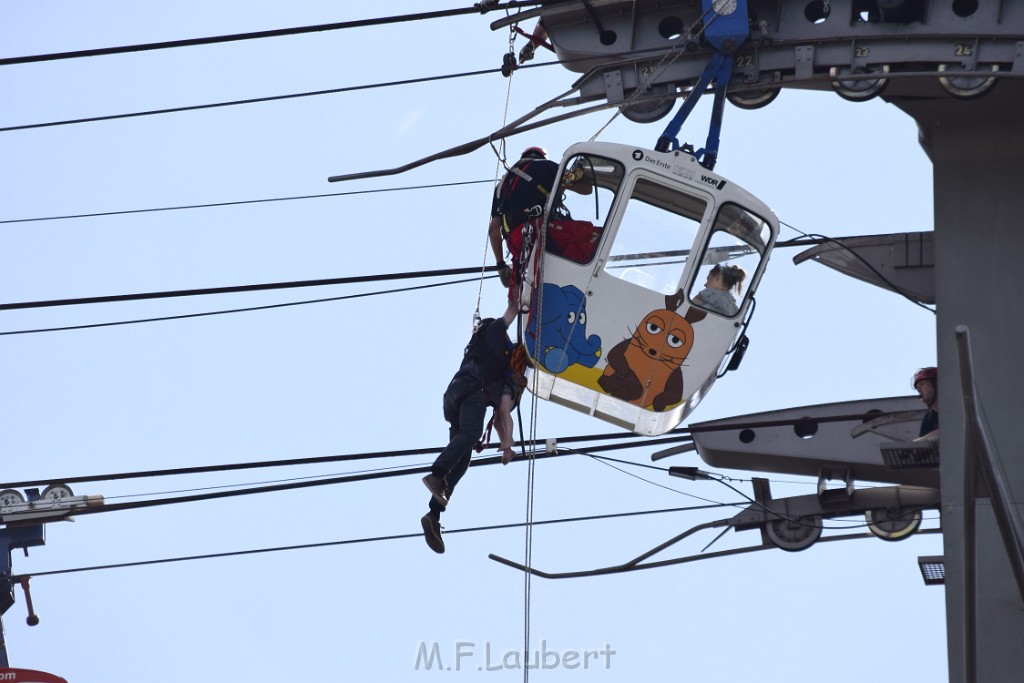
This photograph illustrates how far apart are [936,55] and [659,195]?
249 cm

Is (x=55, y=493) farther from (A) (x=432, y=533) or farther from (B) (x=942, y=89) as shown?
(B) (x=942, y=89)

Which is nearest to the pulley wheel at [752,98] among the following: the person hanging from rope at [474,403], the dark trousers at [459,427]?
the person hanging from rope at [474,403]

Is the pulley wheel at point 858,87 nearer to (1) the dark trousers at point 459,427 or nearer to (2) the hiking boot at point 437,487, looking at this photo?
(1) the dark trousers at point 459,427

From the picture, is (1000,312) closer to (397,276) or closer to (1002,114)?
(1002,114)

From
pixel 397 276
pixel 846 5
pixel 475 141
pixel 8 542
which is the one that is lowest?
pixel 8 542

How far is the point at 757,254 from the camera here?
54.4 ft

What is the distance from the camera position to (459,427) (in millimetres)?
15805

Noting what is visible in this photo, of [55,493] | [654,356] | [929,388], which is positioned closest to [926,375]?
[929,388]

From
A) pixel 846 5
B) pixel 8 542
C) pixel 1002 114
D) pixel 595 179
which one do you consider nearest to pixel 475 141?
pixel 595 179

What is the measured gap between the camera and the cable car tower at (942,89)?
1619 cm

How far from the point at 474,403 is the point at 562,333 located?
1010 millimetres

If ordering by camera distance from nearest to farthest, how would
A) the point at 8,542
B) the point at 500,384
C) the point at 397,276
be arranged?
the point at 500,384
the point at 397,276
the point at 8,542

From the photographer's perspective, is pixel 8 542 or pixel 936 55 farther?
pixel 8 542

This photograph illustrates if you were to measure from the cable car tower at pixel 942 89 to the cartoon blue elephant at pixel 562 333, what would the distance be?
1.53 metres
